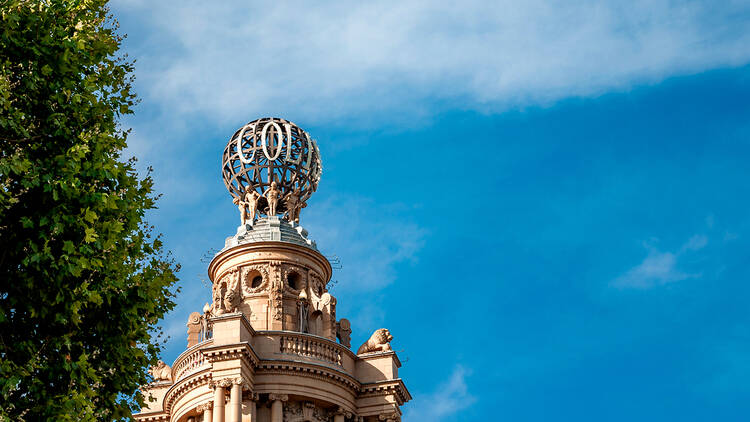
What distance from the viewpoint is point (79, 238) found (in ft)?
72.7

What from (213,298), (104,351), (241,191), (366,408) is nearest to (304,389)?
(366,408)

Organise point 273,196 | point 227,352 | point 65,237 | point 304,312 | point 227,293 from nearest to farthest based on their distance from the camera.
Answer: point 65,237 → point 227,352 → point 227,293 → point 304,312 → point 273,196

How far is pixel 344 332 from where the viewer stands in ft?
173

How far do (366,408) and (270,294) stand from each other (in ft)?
21.8

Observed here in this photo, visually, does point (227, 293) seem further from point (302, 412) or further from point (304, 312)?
point (302, 412)

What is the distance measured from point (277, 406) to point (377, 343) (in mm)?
6668

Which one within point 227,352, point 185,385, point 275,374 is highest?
point 227,352

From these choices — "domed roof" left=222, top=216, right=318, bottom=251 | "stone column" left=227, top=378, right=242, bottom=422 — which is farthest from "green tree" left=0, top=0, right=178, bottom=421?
"domed roof" left=222, top=216, right=318, bottom=251

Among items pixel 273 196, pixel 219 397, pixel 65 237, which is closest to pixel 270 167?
pixel 273 196

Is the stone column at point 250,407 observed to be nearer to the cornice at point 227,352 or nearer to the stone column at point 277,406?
the stone column at point 277,406

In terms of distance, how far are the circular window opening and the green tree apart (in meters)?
27.9

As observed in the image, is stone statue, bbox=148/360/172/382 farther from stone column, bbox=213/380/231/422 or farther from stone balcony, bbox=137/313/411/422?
stone column, bbox=213/380/231/422

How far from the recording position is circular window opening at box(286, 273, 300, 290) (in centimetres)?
5231

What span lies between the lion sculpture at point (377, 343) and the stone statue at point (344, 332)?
710 millimetres
